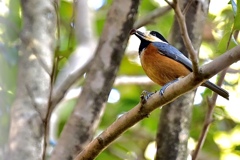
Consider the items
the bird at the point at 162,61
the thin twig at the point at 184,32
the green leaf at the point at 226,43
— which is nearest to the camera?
the thin twig at the point at 184,32

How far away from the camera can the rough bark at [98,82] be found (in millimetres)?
3068

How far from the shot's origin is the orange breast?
3258mm

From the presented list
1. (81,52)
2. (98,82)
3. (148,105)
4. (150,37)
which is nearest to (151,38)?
(150,37)

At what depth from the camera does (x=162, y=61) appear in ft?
11.1

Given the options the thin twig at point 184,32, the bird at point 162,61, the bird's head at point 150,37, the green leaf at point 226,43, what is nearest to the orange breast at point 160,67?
the bird at point 162,61

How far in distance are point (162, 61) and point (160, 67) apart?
6 centimetres

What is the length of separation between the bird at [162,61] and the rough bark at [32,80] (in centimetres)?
50

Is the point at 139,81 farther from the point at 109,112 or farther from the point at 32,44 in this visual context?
the point at 32,44

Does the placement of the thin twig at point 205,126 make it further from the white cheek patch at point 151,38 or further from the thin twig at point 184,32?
the white cheek patch at point 151,38

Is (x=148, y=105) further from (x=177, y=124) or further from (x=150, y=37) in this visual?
(x=150, y=37)

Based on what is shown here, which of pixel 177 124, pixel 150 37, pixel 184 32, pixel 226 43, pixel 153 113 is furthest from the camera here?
pixel 153 113

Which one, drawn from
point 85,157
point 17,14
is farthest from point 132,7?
point 85,157

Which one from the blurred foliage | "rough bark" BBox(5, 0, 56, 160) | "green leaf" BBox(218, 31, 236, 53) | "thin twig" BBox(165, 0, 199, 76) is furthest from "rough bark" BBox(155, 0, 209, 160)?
"thin twig" BBox(165, 0, 199, 76)

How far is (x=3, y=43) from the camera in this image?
246 centimetres
